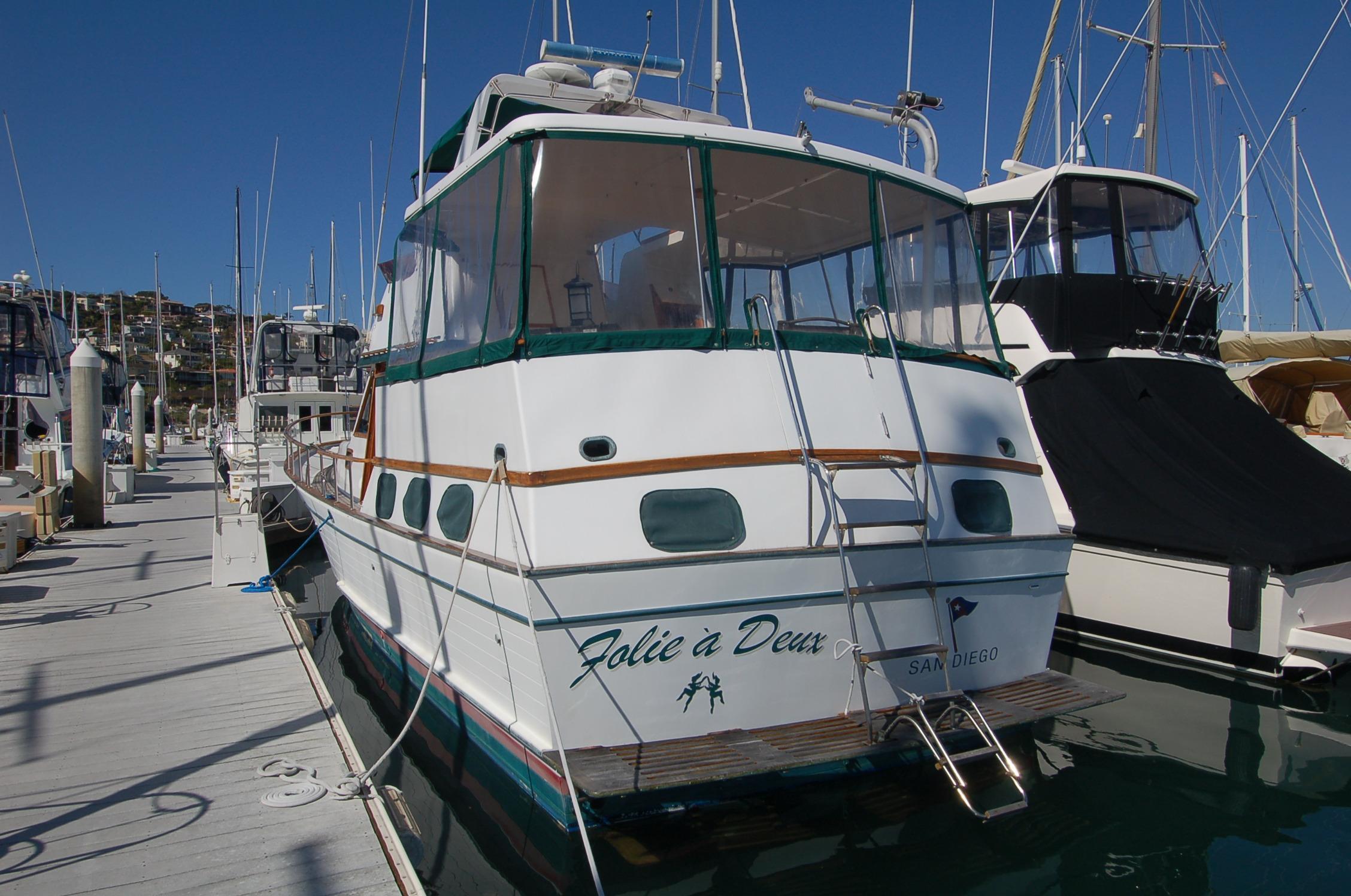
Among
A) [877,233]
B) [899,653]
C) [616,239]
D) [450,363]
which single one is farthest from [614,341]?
[899,653]

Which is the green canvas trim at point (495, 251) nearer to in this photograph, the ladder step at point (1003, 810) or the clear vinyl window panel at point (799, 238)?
the clear vinyl window panel at point (799, 238)

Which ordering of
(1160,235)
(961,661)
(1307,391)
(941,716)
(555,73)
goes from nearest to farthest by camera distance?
(941,716) < (961,661) < (555,73) < (1160,235) < (1307,391)

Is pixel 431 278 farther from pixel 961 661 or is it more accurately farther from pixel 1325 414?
pixel 1325 414

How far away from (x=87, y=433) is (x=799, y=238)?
1293 centimetres

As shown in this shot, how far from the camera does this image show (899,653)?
181 inches

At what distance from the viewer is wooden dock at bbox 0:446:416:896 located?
13.6 ft

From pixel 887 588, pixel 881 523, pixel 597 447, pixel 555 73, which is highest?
pixel 555 73

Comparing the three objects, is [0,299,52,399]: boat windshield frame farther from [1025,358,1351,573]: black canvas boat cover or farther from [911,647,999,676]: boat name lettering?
[911,647,999,676]: boat name lettering

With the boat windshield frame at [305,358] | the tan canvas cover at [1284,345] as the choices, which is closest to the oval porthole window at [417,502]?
the tan canvas cover at [1284,345]

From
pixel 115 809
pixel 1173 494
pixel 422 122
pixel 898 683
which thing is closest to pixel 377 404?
pixel 422 122

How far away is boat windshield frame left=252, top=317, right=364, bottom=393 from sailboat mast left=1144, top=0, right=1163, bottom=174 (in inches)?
626

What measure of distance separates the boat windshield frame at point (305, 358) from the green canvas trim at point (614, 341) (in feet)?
54.1

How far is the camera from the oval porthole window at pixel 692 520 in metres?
4.58

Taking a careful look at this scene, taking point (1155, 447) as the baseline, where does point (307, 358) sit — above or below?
above
